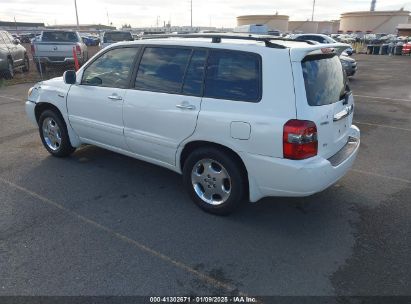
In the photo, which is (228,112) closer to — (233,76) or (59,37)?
(233,76)

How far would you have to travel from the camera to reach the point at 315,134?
126 inches

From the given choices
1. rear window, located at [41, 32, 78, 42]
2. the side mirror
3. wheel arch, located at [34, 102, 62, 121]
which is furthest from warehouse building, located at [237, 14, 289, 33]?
the side mirror

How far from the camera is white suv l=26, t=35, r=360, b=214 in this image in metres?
3.18

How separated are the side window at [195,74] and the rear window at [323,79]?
1017 mm

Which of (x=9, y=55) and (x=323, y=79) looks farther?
(x=9, y=55)

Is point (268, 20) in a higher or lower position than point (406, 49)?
higher

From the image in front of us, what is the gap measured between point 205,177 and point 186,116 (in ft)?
2.26

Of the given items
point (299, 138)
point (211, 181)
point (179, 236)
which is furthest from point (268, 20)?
point (179, 236)

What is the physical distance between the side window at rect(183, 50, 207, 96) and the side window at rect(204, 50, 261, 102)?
0.08 metres

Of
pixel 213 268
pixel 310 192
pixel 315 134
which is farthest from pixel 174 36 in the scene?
pixel 213 268

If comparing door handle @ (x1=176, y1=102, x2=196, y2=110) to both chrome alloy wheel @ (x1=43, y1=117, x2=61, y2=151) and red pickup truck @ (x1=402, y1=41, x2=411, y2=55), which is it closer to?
chrome alloy wheel @ (x1=43, y1=117, x2=61, y2=151)

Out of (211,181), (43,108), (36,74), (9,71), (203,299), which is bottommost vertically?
(203,299)

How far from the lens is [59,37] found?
48.4 feet

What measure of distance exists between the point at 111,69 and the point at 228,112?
75.0 inches
